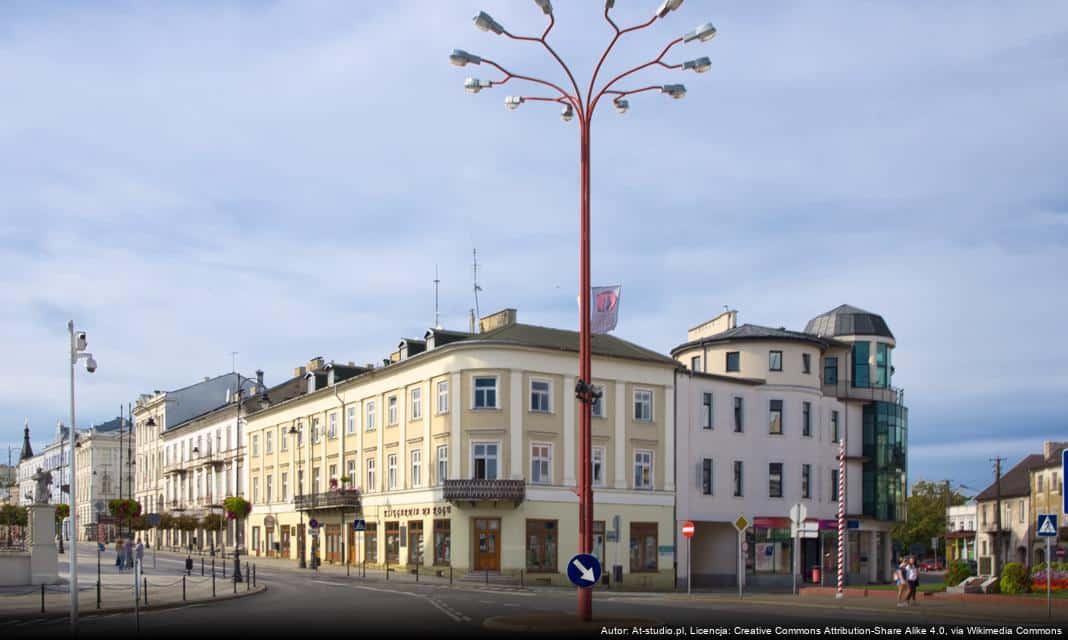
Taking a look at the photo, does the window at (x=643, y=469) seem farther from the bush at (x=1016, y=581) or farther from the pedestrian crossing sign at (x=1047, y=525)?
the pedestrian crossing sign at (x=1047, y=525)

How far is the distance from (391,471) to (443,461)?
6145 millimetres

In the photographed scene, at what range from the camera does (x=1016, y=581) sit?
32.8 meters

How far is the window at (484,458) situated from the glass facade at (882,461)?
24.9 m

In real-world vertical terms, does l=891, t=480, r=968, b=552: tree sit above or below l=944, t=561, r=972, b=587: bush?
below

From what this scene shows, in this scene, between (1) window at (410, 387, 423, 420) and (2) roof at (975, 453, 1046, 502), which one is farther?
(2) roof at (975, 453, 1046, 502)

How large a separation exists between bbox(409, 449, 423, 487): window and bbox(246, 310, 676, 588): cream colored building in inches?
2.2

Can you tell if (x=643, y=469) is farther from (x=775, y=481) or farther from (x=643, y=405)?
(x=775, y=481)

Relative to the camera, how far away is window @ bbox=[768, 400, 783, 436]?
6172 centimetres

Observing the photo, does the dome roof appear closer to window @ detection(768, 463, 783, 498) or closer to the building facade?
the building facade

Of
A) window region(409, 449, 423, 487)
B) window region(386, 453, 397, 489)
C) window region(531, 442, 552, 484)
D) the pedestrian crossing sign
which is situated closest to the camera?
the pedestrian crossing sign

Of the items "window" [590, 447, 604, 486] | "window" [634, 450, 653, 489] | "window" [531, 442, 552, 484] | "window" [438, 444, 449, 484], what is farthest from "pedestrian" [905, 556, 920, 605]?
"window" [438, 444, 449, 484]

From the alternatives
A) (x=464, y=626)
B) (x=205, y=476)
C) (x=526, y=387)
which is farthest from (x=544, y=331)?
(x=205, y=476)

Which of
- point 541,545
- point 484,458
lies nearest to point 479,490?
point 484,458

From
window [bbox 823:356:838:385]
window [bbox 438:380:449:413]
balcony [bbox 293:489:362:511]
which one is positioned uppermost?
window [bbox 823:356:838:385]
